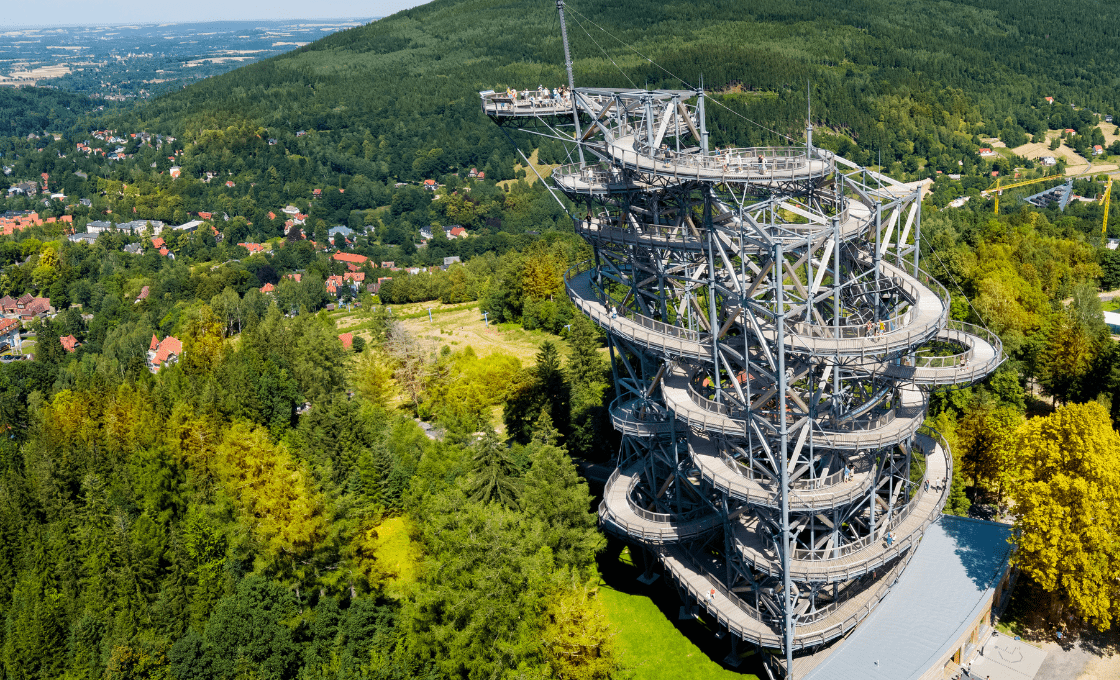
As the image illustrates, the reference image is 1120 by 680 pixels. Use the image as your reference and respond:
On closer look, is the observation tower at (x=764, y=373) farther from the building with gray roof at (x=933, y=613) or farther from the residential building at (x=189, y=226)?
the residential building at (x=189, y=226)

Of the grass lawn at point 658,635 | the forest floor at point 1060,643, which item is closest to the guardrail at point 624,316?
the grass lawn at point 658,635

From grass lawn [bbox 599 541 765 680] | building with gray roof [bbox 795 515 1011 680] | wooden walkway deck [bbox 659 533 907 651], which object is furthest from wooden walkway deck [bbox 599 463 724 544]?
building with gray roof [bbox 795 515 1011 680]

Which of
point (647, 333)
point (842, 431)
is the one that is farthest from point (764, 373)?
point (647, 333)

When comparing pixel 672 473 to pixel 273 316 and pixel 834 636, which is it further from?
pixel 273 316

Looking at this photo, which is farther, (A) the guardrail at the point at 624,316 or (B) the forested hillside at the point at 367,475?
(A) the guardrail at the point at 624,316

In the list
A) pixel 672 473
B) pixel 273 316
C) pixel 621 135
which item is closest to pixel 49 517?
pixel 273 316
